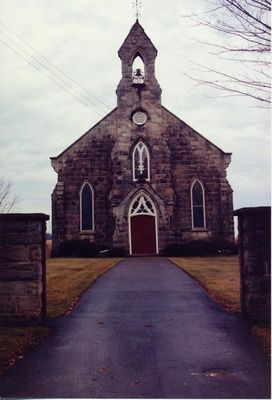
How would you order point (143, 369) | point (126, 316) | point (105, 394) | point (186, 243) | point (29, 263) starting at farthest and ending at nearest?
point (186, 243)
point (126, 316)
point (29, 263)
point (143, 369)
point (105, 394)

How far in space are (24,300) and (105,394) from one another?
392 cm

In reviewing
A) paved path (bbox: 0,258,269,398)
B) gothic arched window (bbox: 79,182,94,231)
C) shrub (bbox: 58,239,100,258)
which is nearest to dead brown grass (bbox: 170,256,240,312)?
paved path (bbox: 0,258,269,398)

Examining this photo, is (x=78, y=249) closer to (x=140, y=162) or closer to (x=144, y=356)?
(x=140, y=162)

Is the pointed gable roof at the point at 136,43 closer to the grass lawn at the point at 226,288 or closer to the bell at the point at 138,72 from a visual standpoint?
Answer: the bell at the point at 138,72

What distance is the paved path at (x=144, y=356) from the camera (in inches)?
234

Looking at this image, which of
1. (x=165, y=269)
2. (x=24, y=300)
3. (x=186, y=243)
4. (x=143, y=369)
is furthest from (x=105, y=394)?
(x=186, y=243)

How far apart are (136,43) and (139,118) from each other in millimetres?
5158

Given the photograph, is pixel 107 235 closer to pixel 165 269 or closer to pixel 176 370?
pixel 165 269

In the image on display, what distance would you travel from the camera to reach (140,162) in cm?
2952

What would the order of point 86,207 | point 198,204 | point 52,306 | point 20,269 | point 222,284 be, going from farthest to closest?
point 86,207 < point 198,204 < point 222,284 < point 52,306 < point 20,269

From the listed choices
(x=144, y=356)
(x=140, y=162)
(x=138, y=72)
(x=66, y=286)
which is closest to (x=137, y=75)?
(x=138, y=72)

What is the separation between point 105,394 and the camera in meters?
5.82

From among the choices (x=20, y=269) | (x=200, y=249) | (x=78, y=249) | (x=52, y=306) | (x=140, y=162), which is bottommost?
(x=52, y=306)

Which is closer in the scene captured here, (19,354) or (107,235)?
(19,354)
